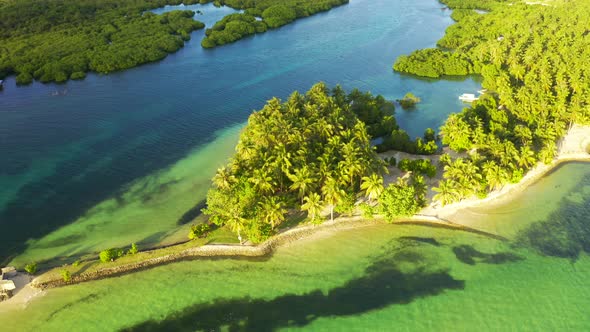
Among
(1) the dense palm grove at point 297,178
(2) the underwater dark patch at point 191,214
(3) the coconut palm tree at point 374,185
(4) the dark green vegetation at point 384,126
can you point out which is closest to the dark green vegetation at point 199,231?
(1) the dense palm grove at point 297,178

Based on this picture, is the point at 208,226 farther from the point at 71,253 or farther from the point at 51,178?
the point at 51,178

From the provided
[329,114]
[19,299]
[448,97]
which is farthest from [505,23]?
[19,299]

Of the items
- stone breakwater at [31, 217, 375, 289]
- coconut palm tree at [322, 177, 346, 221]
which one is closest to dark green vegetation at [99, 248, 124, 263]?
stone breakwater at [31, 217, 375, 289]

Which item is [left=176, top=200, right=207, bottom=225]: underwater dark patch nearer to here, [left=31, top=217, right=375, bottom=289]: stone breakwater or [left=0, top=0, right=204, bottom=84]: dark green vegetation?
[left=31, top=217, right=375, bottom=289]: stone breakwater

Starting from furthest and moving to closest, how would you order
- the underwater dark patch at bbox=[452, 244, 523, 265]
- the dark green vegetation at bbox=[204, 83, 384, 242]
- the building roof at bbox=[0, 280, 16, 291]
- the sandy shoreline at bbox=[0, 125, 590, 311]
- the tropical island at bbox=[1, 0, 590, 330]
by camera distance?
1. the tropical island at bbox=[1, 0, 590, 330]
2. the dark green vegetation at bbox=[204, 83, 384, 242]
3. the underwater dark patch at bbox=[452, 244, 523, 265]
4. the sandy shoreline at bbox=[0, 125, 590, 311]
5. the building roof at bbox=[0, 280, 16, 291]

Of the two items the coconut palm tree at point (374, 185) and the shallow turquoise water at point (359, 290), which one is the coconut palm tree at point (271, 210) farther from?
the coconut palm tree at point (374, 185)

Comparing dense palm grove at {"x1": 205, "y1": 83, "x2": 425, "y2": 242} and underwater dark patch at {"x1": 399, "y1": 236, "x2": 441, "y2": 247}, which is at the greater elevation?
dense palm grove at {"x1": 205, "y1": 83, "x2": 425, "y2": 242}

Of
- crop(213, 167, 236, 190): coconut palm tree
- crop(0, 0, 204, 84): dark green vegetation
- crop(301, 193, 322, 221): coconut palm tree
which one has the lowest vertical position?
crop(301, 193, 322, 221): coconut palm tree

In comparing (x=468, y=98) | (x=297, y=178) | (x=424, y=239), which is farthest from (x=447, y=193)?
(x=468, y=98)
